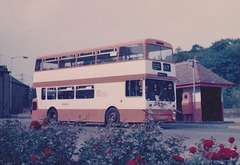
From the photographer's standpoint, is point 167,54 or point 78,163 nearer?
point 78,163

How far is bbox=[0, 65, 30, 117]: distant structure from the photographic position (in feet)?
143

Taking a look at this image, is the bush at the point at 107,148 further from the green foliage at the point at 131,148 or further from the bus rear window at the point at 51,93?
the bus rear window at the point at 51,93

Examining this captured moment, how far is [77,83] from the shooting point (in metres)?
16.0

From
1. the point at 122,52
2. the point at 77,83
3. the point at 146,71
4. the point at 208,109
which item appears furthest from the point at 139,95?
the point at 208,109

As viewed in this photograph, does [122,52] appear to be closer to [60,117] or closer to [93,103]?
[93,103]

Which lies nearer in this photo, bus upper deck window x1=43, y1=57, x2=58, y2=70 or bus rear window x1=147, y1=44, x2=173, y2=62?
bus rear window x1=147, y1=44, x2=173, y2=62

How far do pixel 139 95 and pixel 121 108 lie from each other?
4.20ft

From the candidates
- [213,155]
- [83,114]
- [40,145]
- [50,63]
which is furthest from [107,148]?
[50,63]

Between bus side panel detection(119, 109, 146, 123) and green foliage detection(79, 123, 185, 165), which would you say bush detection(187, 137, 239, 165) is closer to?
green foliage detection(79, 123, 185, 165)

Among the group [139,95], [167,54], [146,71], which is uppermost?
[167,54]

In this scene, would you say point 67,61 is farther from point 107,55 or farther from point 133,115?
point 133,115

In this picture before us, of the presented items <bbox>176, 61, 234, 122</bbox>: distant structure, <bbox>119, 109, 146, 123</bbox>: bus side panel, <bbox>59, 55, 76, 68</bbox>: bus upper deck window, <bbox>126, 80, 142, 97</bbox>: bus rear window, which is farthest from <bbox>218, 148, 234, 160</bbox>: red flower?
<bbox>176, 61, 234, 122</bbox>: distant structure

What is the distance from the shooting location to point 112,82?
47.8 feet

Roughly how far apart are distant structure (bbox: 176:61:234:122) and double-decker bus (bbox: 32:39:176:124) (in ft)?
22.8
